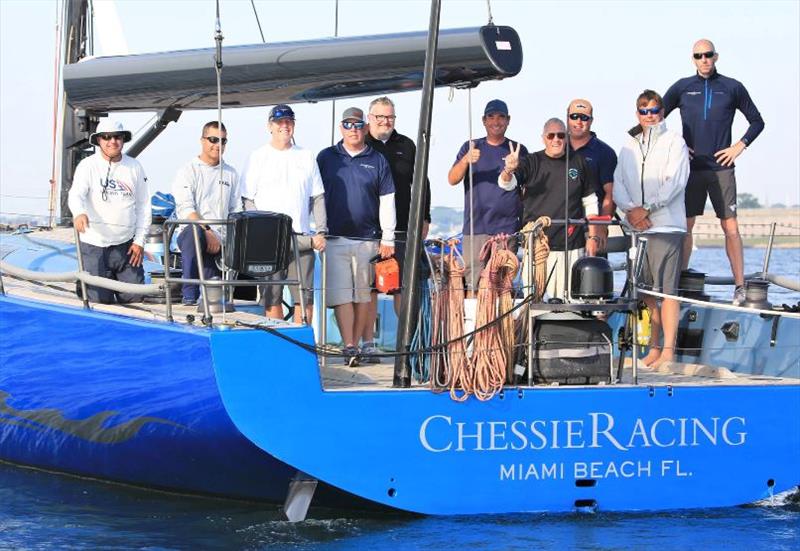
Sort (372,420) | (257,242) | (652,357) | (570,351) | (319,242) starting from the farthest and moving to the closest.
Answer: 1. (652,357)
2. (319,242)
3. (570,351)
4. (372,420)
5. (257,242)

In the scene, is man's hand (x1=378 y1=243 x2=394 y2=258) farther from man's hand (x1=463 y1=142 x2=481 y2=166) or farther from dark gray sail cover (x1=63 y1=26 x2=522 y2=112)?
dark gray sail cover (x1=63 y1=26 x2=522 y2=112)

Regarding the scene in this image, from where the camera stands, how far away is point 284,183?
328 inches

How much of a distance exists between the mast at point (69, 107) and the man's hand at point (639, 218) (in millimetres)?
Result: 4018

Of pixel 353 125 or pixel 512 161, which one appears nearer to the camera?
pixel 512 161

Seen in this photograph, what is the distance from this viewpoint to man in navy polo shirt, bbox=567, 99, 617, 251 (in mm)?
9172

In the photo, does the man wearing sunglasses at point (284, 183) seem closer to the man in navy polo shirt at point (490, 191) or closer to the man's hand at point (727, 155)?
the man in navy polo shirt at point (490, 191)

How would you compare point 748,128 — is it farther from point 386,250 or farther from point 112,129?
point 112,129

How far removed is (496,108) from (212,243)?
186cm

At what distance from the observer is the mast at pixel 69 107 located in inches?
418

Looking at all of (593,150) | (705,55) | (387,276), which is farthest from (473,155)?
(705,55)

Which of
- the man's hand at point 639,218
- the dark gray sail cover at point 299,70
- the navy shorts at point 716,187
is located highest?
the dark gray sail cover at point 299,70

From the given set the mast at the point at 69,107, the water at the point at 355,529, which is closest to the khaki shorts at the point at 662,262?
the water at the point at 355,529

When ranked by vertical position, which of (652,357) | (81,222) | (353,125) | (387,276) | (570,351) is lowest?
(652,357)

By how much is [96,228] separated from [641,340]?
10.7 feet
